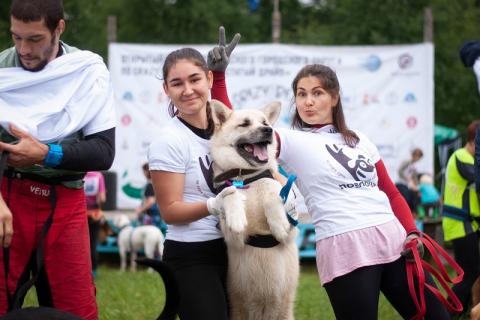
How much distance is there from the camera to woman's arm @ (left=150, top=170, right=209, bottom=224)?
11.6 ft

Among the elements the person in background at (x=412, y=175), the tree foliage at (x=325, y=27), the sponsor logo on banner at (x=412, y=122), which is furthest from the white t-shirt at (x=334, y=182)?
the tree foliage at (x=325, y=27)

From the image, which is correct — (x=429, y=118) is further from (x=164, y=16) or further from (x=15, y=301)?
(x=164, y=16)

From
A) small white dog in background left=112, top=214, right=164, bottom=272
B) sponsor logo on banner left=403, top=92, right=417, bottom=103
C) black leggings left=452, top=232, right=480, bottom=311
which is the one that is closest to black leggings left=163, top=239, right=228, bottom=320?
black leggings left=452, top=232, right=480, bottom=311

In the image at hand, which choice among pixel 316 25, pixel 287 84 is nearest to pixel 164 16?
pixel 316 25

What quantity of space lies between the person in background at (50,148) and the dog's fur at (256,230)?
0.61m

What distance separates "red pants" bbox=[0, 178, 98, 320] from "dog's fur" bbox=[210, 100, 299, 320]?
68cm

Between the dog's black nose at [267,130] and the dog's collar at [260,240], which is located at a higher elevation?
the dog's black nose at [267,130]

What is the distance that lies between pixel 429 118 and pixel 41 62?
1032 cm

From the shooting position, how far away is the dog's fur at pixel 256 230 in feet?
12.1

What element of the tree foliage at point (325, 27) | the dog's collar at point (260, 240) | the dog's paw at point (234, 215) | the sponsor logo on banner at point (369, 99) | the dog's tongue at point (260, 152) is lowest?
the dog's collar at point (260, 240)

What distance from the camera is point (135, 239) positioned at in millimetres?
12094

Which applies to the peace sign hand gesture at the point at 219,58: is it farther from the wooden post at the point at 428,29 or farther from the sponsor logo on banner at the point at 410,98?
the wooden post at the point at 428,29

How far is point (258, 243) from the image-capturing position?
3723 millimetres

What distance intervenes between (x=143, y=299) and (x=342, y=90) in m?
5.62
